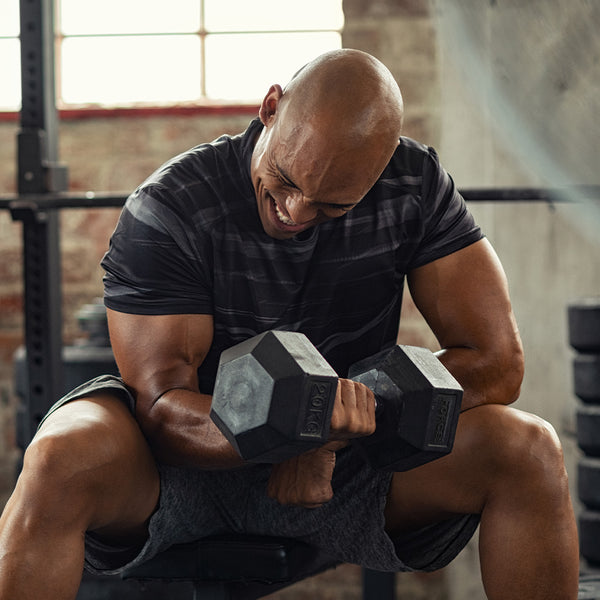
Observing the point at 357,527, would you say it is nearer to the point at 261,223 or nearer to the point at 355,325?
the point at 355,325

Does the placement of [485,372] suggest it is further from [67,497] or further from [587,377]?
[587,377]

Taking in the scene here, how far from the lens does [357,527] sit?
3.93ft

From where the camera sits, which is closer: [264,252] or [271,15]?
[264,252]

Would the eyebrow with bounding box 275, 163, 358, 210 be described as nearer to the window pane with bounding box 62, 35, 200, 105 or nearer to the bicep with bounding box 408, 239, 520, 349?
the bicep with bounding box 408, 239, 520, 349

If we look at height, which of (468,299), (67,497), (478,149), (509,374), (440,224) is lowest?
(67,497)

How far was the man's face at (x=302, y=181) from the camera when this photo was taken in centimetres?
108

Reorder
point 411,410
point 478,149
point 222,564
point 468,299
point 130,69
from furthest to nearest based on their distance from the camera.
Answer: point 130,69
point 478,149
point 468,299
point 222,564
point 411,410

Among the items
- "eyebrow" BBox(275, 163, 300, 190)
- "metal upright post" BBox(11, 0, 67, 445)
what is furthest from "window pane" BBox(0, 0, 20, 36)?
"eyebrow" BBox(275, 163, 300, 190)

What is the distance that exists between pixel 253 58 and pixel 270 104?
1.80 meters

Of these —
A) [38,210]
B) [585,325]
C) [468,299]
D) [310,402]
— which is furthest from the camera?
[585,325]

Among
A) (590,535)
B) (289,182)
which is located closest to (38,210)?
(289,182)

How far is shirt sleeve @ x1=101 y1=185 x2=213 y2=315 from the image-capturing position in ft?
3.81

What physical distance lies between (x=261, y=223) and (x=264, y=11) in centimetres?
189

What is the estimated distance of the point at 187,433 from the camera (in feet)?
3.63
